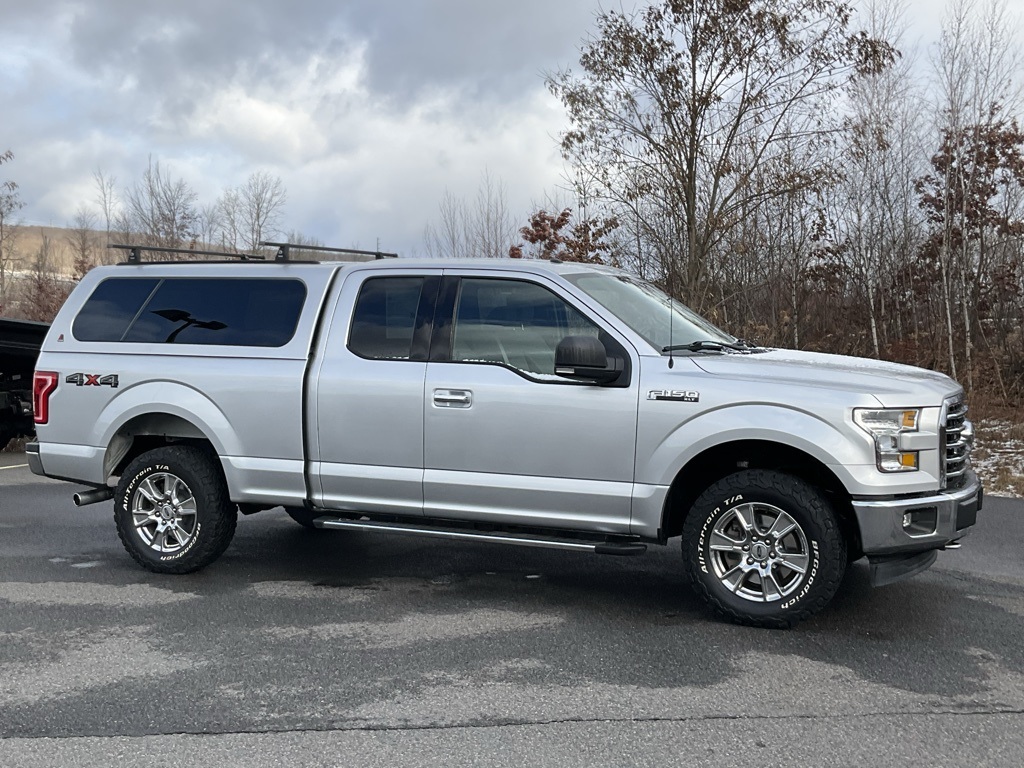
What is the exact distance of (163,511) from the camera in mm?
6719

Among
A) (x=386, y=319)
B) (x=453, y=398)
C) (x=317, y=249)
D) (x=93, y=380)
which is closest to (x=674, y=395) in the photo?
(x=453, y=398)

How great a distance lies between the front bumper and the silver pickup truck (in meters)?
0.01

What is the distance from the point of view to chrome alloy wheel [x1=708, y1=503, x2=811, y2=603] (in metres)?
5.40

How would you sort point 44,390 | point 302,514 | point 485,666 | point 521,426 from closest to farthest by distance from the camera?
point 485,666 → point 521,426 → point 44,390 → point 302,514

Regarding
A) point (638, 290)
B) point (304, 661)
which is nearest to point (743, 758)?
point (304, 661)

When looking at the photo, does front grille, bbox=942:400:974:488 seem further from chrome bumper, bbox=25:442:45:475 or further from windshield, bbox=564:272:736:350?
chrome bumper, bbox=25:442:45:475

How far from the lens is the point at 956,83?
17594mm

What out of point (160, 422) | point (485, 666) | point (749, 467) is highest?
point (160, 422)

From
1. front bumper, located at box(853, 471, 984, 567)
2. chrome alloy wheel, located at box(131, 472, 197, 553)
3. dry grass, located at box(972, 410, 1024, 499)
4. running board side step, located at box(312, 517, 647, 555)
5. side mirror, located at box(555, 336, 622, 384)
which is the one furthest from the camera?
dry grass, located at box(972, 410, 1024, 499)

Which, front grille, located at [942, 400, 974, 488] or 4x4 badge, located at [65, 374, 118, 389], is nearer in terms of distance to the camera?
front grille, located at [942, 400, 974, 488]

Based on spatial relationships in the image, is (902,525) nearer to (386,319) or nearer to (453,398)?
(453,398)

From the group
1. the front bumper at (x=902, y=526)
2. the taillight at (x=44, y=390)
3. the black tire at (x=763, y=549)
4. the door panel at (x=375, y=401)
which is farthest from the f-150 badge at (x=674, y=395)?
the taillight at (x=44, y=390)

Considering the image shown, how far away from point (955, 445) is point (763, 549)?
1172 mm

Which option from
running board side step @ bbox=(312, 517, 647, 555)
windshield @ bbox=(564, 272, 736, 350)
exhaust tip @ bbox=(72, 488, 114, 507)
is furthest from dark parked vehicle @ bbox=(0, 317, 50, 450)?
windshield @ bbox=(564, 272, 736, 350)
